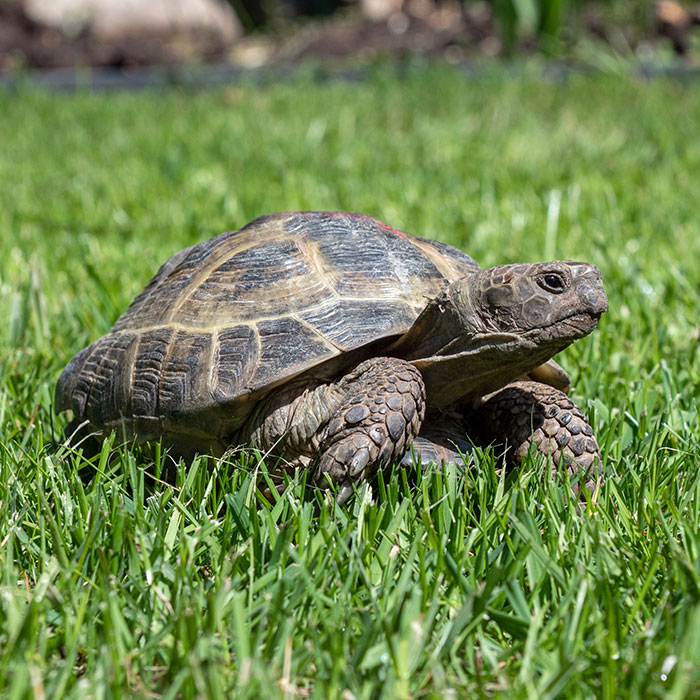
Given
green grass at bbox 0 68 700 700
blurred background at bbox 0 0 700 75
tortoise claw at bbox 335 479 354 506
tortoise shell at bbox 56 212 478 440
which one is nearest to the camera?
green grass at bbox 0 68 700 700

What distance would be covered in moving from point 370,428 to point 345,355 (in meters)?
0.26

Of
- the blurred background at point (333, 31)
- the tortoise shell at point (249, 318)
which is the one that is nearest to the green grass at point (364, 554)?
the tortoise shell at point (249, 318)

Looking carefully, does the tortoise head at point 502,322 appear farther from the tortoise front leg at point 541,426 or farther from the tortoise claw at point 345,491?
the tortoise claw at point 345,491

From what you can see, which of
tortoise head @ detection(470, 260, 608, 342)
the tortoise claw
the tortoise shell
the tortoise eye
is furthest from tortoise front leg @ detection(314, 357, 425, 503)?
the tortoise eye

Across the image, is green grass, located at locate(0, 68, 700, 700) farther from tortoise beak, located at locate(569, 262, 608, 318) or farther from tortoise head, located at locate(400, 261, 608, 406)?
tortoise beak, located at locate(569, 262, 608, 318)

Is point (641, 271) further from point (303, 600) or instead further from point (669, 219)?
point (303, 600)

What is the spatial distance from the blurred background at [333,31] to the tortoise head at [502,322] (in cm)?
656

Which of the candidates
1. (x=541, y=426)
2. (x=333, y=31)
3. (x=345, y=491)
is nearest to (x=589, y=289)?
(x=541, y=426)

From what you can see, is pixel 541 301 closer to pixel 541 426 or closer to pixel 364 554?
pixel 541 426

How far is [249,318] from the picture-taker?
2104 mm

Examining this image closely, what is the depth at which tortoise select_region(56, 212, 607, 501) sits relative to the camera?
6.32 feet

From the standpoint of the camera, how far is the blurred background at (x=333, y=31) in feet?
30.1

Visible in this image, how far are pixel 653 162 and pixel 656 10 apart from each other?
19.8ft

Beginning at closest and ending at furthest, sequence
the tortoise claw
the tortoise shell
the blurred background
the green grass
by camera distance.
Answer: the green grass, the tortoise claw, the tortoise shell, the blurred background
